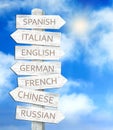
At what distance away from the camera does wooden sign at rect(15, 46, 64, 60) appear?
7539 millimetres

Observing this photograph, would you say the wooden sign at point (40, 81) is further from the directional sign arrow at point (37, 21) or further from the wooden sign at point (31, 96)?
the directional sign arrow at point (37, 21)

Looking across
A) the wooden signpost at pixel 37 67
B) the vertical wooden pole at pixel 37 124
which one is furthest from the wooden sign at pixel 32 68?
the vertical wooden pole at pixel 37 124

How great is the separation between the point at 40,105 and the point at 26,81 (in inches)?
13.3

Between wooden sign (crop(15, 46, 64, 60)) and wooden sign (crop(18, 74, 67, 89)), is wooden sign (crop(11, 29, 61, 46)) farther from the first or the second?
wooden sign (crop(18, 74, 67, 89))

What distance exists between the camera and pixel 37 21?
7.66m

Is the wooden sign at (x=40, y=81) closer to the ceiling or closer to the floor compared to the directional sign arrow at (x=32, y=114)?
closer to the ceiling

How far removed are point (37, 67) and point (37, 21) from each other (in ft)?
1.85

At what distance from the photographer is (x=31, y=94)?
7586 mm

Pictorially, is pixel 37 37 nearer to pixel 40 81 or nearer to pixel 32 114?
pixel 40 81

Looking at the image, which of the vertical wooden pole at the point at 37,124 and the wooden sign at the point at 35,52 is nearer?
the wooden sign at the point at 35,52

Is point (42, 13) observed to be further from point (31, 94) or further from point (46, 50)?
point (31, 94)

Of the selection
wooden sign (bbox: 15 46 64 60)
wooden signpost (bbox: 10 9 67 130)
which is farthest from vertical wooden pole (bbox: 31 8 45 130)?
wooden sign (bbox: 15 46 64 60)

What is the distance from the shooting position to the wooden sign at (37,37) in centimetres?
756

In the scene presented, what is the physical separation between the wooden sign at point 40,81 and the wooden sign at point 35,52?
0.75ft
